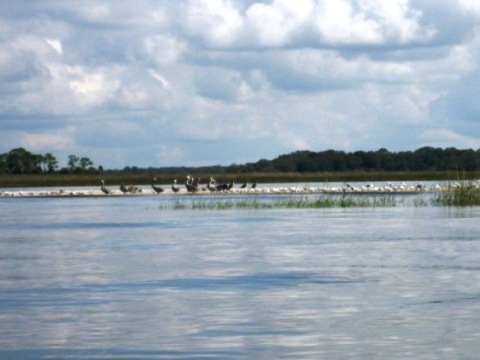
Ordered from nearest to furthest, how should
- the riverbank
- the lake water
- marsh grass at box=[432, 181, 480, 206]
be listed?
the lake water → marsh grass at box=[432, 181, 480, 206] → the riverbank

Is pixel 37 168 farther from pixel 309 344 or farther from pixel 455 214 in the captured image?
pixel 309 344

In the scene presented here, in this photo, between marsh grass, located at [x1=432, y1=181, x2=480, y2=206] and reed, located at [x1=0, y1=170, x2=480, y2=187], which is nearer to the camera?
marsh grass, located at [x1=432, y1=181, x2=480, y2=206]

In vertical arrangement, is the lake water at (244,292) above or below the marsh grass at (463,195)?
below

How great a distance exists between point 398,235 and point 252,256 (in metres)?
5.75

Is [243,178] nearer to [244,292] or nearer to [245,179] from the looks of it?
[245,179]

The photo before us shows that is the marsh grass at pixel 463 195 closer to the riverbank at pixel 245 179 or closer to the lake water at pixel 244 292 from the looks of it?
the lake water at pixel 244 292

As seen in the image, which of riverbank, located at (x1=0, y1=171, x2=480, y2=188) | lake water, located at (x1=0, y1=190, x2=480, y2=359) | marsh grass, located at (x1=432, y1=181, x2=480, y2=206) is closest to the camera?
lake water, located at (x1=0, y1=190, x2=480, y2=359)

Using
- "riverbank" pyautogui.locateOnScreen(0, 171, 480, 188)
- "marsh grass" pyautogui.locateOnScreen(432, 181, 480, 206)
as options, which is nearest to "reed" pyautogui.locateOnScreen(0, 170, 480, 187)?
"riverbank" pyautogui.locateOnScreen(0, 171, 480, 188)

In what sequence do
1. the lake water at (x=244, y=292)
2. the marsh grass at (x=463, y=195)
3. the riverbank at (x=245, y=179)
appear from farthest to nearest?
the riverbank at (x=245, y=179)
the marsh grass at (x=463, y=195)
the lake water at (x=244, y=292)

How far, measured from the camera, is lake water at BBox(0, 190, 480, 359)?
12523 mm

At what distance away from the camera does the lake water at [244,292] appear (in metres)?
12.5

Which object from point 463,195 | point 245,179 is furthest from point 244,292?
point 245,179

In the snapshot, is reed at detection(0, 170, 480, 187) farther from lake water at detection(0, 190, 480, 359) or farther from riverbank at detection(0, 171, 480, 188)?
lake water at detection(0, 190, 480, 359)

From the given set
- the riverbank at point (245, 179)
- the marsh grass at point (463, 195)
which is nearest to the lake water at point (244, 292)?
the marsh grass at point (463, 195)
